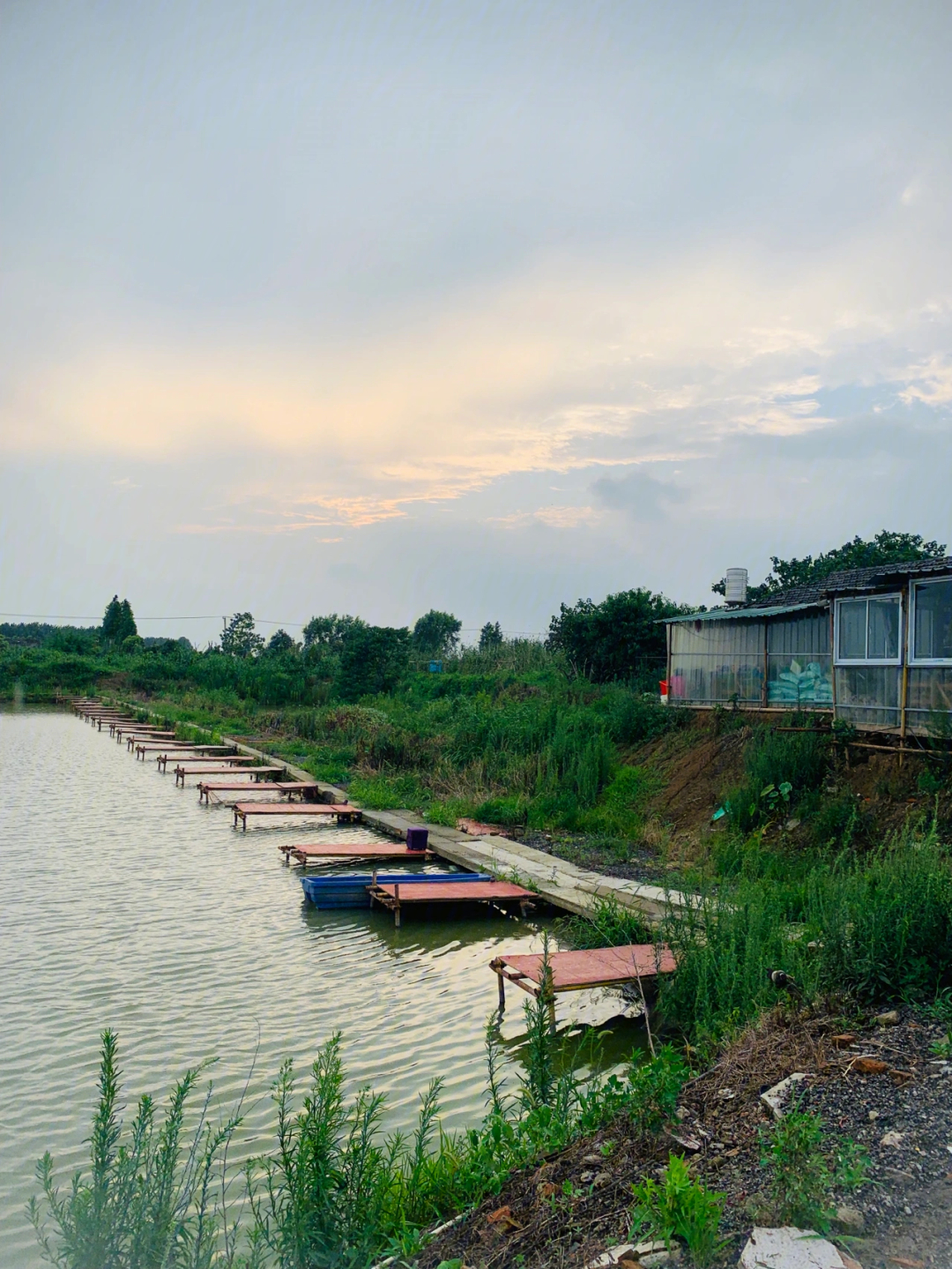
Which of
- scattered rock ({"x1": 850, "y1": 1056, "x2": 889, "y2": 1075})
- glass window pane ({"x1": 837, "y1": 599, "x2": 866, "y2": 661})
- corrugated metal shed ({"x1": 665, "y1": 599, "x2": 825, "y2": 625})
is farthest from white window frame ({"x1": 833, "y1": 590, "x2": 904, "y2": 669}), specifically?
scattered rock ({"x1": 850, "y1": 1056, "x2": 889, "y2": 1075})

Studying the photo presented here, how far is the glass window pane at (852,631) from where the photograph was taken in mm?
11758

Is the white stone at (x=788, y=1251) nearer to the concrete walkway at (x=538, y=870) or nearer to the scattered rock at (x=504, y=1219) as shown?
the scattered rock at (x=504, y=1219)

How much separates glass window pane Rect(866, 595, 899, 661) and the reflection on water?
523cm

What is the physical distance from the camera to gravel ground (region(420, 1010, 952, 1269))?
3.09 m

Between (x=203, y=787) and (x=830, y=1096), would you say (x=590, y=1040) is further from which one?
(x=203, y=787)

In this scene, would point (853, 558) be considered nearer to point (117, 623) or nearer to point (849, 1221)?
point (849, 1221)

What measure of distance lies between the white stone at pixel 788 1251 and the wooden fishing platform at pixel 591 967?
2.93m

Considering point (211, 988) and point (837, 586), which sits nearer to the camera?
point (211, 988)

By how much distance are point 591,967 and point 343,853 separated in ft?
18.5

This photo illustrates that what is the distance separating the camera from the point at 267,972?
7.73m

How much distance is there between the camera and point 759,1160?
11.5 feet

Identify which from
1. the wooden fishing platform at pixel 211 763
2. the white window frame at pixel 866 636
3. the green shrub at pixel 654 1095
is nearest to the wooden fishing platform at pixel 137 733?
the wooden fishing platform at pixel 211 763

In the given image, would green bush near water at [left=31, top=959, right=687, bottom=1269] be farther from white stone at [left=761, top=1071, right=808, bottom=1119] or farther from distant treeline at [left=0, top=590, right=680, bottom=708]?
distant treeline at [left=0, top=590, right=680, bottom=708]

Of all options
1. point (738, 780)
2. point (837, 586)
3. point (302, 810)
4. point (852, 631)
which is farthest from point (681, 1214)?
point (302, 810)
